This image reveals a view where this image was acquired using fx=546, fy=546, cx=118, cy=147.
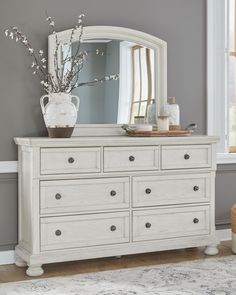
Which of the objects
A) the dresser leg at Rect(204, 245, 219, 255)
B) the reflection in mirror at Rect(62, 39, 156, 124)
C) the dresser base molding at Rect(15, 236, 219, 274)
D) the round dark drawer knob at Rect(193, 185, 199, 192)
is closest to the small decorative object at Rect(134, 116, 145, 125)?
the reflection in mirror at Rect(62, 39, 156, 124)

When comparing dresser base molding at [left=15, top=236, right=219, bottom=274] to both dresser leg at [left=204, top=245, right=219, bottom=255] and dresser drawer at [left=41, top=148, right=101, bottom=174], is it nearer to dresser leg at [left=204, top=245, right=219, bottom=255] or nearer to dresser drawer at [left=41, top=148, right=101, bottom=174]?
dresser leg at [left=204, top=245, right=219, bottom=255]

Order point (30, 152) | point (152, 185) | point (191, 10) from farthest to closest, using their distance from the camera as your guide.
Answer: point (191, 10)
point (152, 185)
point (30, 152)

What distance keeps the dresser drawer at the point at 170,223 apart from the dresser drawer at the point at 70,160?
46cm

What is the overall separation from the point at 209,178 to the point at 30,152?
51.1 inches

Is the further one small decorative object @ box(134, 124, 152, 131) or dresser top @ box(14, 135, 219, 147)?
small decorative object @ box(134, 124, 152, 131)

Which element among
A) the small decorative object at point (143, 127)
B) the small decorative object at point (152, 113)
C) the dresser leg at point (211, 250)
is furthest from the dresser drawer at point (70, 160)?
the dresser leg at point (211, 250)

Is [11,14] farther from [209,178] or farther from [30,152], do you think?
[209,178]

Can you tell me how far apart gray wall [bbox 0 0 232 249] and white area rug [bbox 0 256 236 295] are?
67 centimetres

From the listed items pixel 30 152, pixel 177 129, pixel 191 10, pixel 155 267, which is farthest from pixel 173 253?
pixel 191 10

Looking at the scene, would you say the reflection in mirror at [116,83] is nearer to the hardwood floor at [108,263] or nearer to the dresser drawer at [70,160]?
the dresser drawer at [70,160]

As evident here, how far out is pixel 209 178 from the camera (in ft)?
12.7

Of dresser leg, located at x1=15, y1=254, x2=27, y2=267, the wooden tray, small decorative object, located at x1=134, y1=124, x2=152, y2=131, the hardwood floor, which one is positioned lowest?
the hardwood floor

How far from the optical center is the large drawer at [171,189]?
365 cm

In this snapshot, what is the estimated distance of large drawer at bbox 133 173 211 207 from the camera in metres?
3.65
